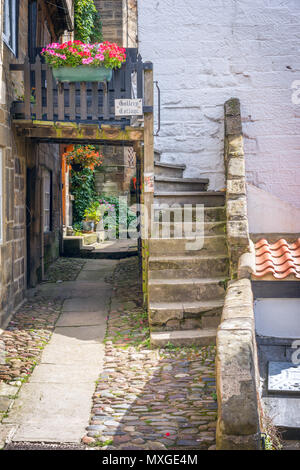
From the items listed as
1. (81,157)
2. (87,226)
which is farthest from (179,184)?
(87,226)

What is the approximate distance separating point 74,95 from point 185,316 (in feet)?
10.5

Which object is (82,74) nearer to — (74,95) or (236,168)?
(74,95)

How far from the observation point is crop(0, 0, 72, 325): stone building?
20.6 feet

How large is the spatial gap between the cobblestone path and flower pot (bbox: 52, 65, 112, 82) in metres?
3.16

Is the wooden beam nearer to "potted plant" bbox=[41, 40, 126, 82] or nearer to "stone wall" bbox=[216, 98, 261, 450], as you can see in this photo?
"potted plant" bbox=[41, 40, 126, 82]

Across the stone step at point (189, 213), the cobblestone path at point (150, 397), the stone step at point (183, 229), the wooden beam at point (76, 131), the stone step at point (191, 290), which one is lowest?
the cobblestone path at point (150, 397)

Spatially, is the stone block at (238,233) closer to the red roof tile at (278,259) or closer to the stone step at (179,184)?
the red roof tile at (278,259)

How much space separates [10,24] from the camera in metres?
6.74

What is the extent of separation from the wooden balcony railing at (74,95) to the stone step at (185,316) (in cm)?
258

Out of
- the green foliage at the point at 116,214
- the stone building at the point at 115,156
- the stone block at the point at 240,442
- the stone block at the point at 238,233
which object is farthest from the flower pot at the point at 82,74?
the stone building at the point at 115,156

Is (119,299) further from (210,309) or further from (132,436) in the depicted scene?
(132,436)

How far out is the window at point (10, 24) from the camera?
21.1 ft

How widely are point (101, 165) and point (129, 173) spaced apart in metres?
1.02

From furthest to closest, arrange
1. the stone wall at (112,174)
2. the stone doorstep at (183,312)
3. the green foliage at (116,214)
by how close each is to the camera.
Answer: the stone wall at (112,174) → the green foliage at (116,214) → the stone doorstep at (183,312)
